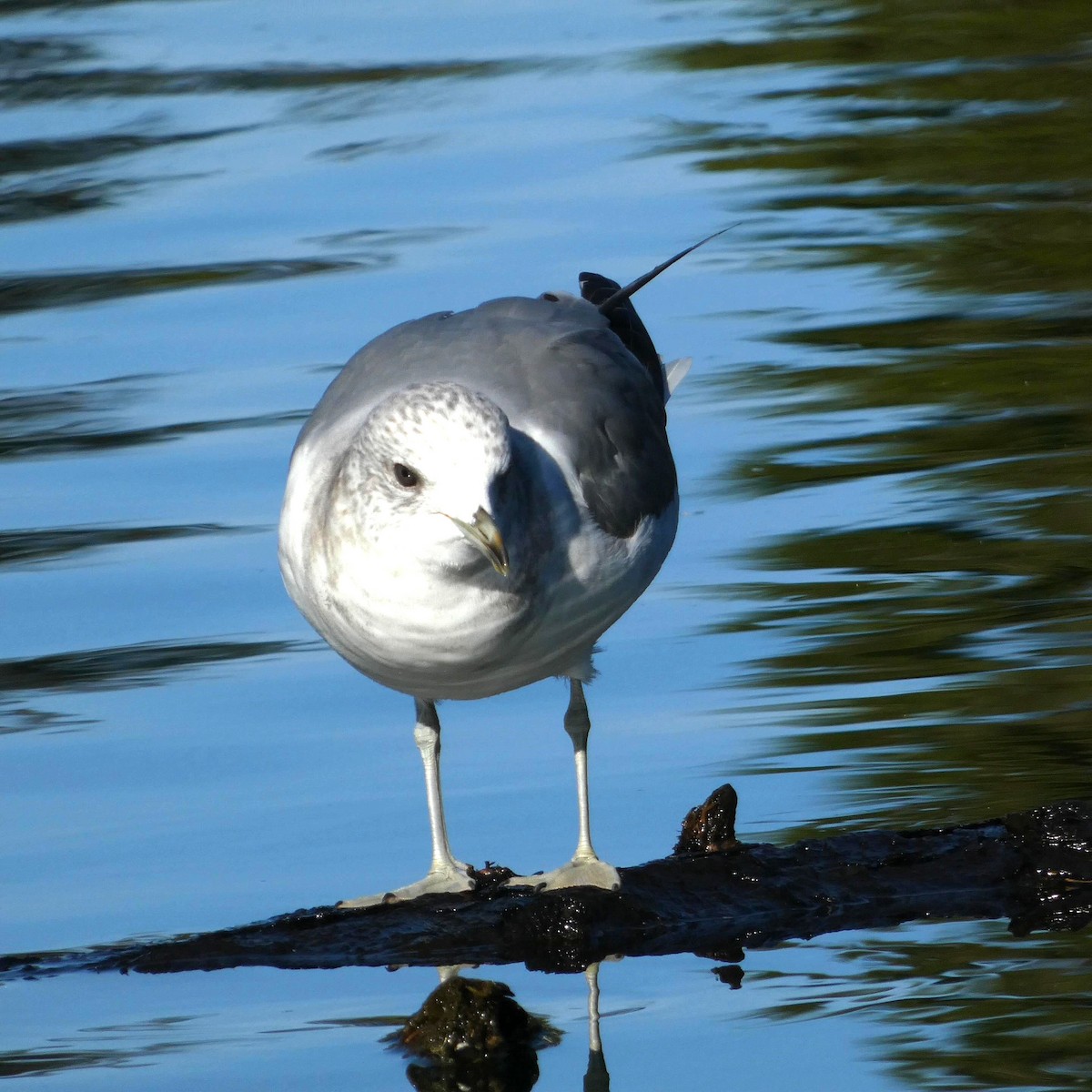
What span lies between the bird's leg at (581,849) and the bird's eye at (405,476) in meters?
1.13

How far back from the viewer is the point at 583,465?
6262 millimetres

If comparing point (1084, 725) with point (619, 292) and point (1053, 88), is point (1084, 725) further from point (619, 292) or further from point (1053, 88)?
point (1053, 88)

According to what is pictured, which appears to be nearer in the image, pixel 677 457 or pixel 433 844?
pixel 433 844

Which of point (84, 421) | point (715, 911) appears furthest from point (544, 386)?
point (84, 421)

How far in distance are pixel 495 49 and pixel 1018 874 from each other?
44.3 feet

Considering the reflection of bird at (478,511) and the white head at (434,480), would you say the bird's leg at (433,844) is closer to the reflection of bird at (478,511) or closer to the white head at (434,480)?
the reflection of bird at (478,511)

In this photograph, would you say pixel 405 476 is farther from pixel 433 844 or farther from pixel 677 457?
pixel 677 457

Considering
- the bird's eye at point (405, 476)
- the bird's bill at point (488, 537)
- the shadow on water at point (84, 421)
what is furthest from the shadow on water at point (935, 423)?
the shadow on water at point (84, 421)

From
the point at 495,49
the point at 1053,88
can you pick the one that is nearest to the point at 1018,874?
the point at 1053,88

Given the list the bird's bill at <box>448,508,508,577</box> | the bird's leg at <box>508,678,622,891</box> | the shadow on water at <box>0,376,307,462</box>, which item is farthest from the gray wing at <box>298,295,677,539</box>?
the shadow on water at <box>0,376,307,462</box>

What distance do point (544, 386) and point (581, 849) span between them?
49.0 inches

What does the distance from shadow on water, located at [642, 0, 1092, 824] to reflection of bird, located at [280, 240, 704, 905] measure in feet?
3.28

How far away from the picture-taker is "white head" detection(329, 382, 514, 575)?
216 inches

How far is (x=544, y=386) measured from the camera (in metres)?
6.38
